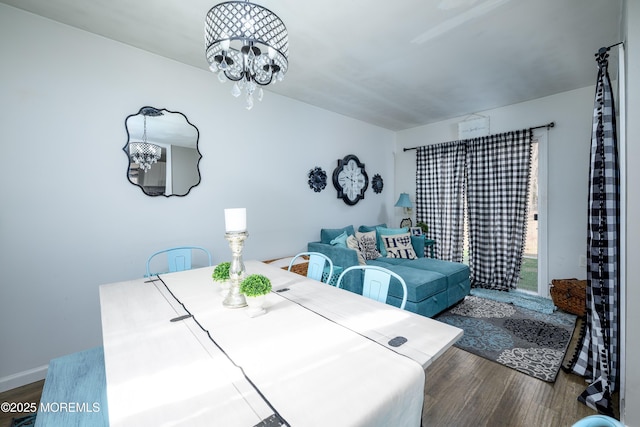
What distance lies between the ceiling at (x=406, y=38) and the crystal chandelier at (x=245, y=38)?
0.55 metres

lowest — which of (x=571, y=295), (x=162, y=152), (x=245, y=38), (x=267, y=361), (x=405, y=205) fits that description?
(x=571, y=295)

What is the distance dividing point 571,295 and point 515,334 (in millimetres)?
1014

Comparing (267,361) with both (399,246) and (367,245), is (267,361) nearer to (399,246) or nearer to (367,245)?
(367,245)

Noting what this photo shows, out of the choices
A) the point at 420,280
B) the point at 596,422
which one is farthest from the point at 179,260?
the point at 596,422

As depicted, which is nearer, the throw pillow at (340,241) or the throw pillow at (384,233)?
the throw pillow at (340,241)

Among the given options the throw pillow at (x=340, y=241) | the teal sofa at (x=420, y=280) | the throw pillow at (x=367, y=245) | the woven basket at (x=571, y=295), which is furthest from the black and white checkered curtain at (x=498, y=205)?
the throw pillow at (x=340, y=241)

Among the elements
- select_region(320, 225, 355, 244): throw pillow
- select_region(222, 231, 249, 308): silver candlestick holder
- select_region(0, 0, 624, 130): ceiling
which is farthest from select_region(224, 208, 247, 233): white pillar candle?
select_region(320, 225, 355, 244): throw pillow

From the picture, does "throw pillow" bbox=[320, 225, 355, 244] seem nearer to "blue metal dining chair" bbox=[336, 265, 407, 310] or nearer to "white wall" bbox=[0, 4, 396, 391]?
"white wall" bbox=[0, 4, 396, 391]

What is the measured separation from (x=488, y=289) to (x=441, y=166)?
196 centimetres

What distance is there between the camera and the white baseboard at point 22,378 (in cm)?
191

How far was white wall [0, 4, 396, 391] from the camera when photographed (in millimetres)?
1931

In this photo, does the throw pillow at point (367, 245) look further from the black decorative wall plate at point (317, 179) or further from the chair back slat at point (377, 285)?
the chair back slat at point (377, 285)

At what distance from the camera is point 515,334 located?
8.51ft

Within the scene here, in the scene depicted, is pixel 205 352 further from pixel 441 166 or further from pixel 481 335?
pixel 441 166
